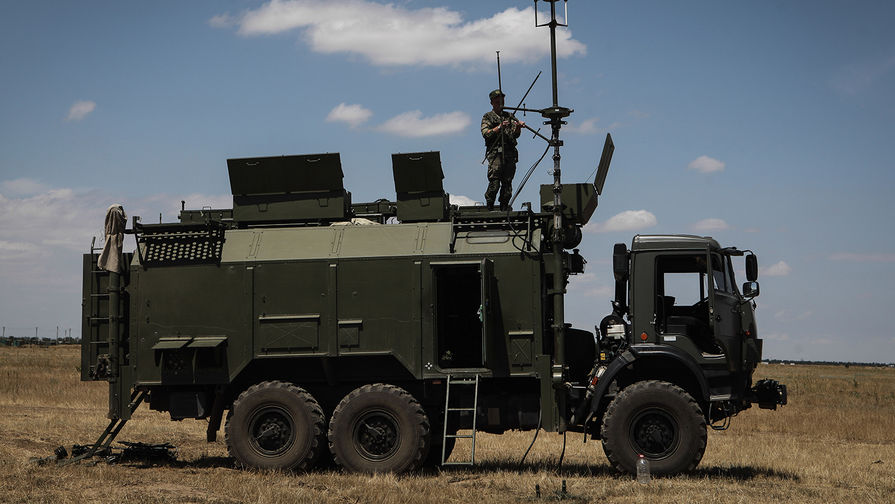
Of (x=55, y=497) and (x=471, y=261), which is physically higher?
(x=471, y=261)

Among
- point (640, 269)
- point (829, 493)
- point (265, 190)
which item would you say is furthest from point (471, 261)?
point (829, 493)

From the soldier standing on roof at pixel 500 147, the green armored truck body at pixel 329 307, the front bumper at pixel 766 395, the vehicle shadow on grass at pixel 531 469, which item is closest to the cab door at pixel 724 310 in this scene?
the front bumper at pixel 766 395

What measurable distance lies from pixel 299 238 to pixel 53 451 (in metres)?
5.58

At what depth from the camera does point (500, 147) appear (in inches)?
584

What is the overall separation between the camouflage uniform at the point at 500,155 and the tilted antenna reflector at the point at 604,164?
1.46m

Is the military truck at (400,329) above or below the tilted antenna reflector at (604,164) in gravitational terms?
below

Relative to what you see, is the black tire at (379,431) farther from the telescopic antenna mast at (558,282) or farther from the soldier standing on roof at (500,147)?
the soldier standing on roof at (500,147)

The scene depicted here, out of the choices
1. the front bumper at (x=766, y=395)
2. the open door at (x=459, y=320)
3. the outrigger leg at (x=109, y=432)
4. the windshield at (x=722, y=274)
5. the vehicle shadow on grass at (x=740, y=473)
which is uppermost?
the windshield at (x=722, y=274)

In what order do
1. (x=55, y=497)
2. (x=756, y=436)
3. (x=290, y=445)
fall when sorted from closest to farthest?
1. (x=55, y=497)
2. (x=290, y=445)
3. (x=756, y=436)

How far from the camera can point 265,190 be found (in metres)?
14.5

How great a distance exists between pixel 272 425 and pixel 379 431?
1582mm

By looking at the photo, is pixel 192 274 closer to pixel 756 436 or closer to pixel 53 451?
pixel 53 451

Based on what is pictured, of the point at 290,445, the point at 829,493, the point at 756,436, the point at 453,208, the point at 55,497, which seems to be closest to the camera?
the point at 55,497

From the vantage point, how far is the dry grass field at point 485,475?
1102 cm
